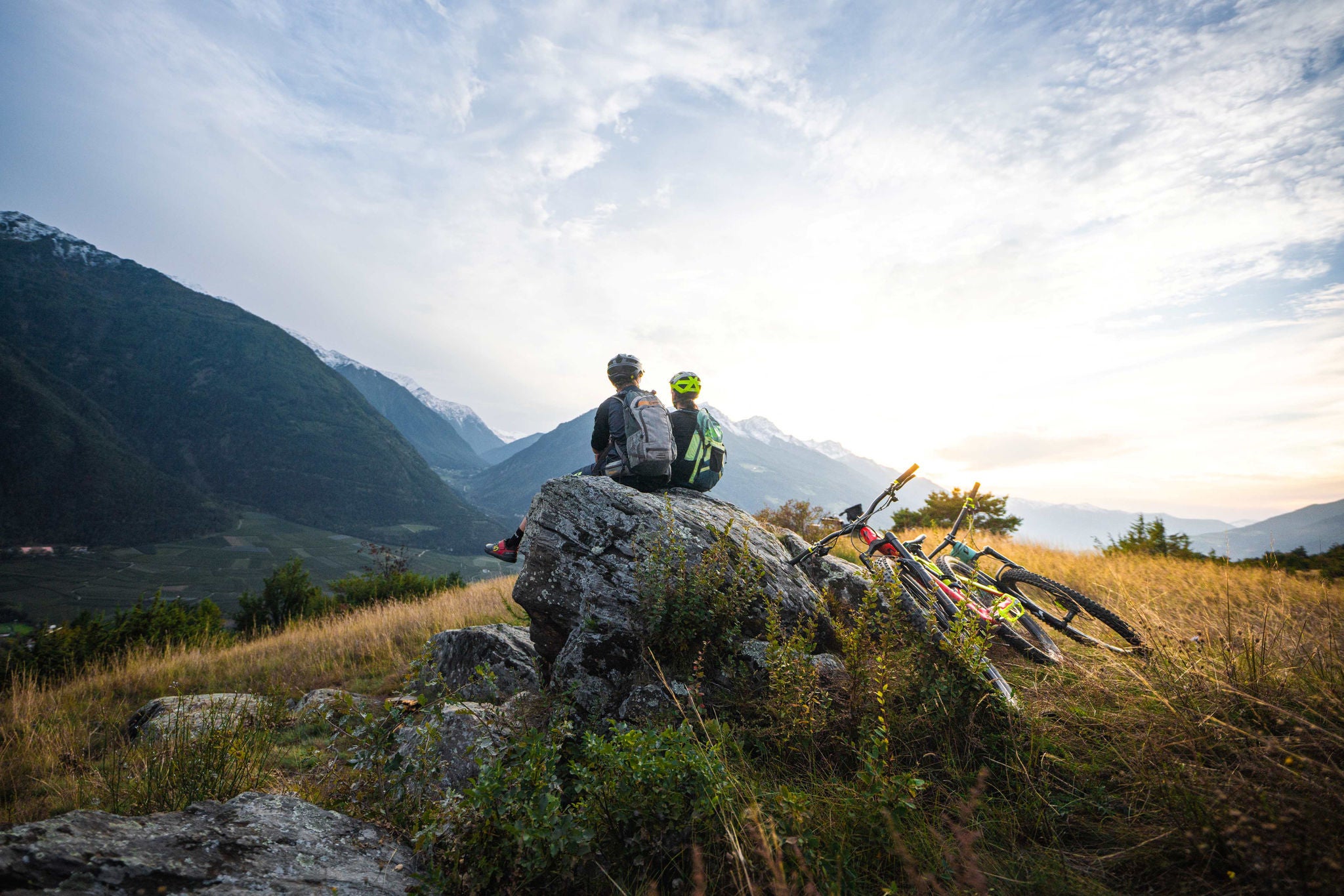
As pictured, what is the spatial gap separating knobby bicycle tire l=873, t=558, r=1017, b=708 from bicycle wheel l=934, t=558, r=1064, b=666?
0.37 meters

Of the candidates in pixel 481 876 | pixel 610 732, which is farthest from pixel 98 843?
pixel 610 732

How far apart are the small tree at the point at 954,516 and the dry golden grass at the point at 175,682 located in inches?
504

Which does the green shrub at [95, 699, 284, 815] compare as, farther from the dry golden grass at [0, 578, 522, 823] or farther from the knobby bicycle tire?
the knobby bicycle tire

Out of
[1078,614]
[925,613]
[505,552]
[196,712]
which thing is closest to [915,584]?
[925,613]

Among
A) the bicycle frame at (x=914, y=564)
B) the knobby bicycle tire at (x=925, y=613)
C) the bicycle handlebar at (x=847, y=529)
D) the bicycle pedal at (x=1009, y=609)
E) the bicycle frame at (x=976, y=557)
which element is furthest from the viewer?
the bicycle handlebar at (x=847, y=529)

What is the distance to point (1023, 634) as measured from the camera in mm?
5219

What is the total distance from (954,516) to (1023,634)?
12.6 meters

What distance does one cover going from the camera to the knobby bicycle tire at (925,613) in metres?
3.39

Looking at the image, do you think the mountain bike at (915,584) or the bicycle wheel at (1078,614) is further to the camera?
the bicycle wheel at (1078,614)

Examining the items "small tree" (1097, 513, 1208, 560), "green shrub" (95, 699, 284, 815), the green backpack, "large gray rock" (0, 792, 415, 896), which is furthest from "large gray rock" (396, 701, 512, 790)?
"small tree" (1097, 513, 1208, 560)

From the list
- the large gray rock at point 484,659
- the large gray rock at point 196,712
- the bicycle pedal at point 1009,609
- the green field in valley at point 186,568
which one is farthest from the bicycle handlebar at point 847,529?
the green field in valley at point 186,568

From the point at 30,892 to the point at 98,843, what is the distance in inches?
14.4

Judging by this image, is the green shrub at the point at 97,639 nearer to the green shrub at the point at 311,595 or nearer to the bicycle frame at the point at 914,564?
the green shrub at the point at 311,595

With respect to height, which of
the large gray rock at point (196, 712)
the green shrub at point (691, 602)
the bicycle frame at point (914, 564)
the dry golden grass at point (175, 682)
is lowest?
the dry golden grass at point (175, 682)
